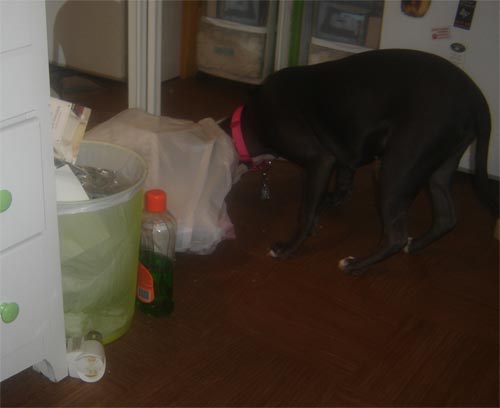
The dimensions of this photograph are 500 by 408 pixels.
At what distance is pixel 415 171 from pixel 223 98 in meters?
1.41

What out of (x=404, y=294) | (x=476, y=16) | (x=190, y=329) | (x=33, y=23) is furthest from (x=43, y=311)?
(x=476, y=16)

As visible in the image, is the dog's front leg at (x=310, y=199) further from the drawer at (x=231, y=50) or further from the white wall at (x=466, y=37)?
the drawer at (x=231, y=50)

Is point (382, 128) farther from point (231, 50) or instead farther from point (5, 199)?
point (231, 50)

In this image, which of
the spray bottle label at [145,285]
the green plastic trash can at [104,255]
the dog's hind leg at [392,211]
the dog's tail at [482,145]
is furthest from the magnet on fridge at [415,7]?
the spray bottle label at [145,285]

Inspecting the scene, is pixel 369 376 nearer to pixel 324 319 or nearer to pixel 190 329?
pixel 324 319

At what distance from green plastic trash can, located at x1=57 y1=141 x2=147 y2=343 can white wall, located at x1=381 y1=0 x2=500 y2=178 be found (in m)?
1.13

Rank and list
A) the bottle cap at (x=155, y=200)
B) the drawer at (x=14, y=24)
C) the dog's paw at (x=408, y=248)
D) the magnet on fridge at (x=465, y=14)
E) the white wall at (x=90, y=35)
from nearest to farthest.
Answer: the drawer at (x=14, y=24), the bottle cap at (x=155, y=200), the dog's paw at (x=408, y=248), the magnet on fridge at (x=465, y=14), the white wall at (x=90, y=35)

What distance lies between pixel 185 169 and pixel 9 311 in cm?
69

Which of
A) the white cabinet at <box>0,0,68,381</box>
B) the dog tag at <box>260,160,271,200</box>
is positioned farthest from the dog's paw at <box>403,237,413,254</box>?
the white cabinet at <box>0,0,68,381</box>

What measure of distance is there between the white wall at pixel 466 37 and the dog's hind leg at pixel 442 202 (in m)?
0.51

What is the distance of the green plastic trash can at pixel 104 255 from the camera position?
1.15m

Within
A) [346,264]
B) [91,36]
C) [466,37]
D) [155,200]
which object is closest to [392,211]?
[346,264]

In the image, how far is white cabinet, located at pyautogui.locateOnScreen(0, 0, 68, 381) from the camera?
2.88 feet

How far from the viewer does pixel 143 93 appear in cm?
204
